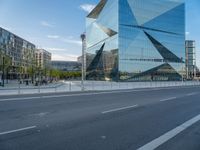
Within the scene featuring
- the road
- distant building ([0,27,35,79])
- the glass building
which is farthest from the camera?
distant building ([0,27,35,79])

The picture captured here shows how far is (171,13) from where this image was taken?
10019 centimetres

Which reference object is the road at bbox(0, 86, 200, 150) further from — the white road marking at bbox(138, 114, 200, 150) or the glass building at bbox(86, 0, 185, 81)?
the glass building at bbox(86, 0, 185, 81)

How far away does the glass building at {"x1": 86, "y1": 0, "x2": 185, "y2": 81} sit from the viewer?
8506 cm

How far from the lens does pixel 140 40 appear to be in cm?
8994

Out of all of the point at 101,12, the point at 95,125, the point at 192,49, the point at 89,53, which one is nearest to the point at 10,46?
the point at 89,53

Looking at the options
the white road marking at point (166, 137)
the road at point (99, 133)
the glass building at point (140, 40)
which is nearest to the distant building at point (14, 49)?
the glass building at point (140, 40)

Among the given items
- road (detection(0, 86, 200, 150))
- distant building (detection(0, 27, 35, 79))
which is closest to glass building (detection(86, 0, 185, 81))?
distant building (detection(0, 27, 35, 79))

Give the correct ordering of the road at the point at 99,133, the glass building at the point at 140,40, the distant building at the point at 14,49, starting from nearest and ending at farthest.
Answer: the road at the point at 99,133
the glass building at the point at 140,40
the distant building at the point at 14,49

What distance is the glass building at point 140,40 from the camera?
279 feet

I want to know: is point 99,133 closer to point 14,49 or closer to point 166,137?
point 166,137

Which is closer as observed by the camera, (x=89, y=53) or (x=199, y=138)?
(x=199, y=138)

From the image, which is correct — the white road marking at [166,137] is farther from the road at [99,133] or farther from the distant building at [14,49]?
the distant building at [14,49]

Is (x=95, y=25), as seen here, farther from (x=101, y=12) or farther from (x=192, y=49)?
(x=192, y=49)

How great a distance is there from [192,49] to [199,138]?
172m
